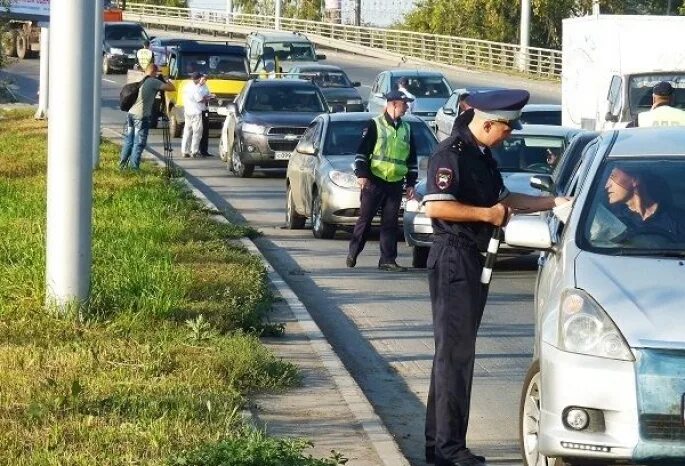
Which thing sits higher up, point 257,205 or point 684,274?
point 684,274

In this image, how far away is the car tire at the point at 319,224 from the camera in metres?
18.8

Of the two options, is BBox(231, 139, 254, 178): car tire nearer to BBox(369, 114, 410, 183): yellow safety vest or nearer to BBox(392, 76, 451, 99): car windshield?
BBox(392, 76, 451, 99): car windshield

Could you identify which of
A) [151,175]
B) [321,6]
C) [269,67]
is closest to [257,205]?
[151,175]

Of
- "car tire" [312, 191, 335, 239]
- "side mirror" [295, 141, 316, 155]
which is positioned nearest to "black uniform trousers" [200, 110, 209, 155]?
"side mirror" [295, 141, 316, 155]

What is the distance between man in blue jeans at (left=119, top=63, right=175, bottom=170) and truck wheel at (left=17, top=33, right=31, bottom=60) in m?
41.3

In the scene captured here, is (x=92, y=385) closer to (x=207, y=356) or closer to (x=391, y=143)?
(x=207, y=356)

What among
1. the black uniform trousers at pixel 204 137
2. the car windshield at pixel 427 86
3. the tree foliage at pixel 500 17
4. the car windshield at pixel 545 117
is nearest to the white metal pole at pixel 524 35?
the tree foliage at pixel 500 17

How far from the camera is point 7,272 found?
479 inches

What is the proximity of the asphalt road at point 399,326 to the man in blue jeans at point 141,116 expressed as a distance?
2.85 meters

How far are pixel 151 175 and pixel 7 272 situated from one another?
12.2m

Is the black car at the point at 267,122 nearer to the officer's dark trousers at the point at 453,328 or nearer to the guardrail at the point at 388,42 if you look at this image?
the officer's dark trousers at the point at 453,328

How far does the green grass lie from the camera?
23.9 ft

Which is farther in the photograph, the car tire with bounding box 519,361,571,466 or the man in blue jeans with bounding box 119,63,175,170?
the man in blue jeans with bounding box 119,63,175,170

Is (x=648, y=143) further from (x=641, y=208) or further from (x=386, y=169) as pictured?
(x=386, y=169)
